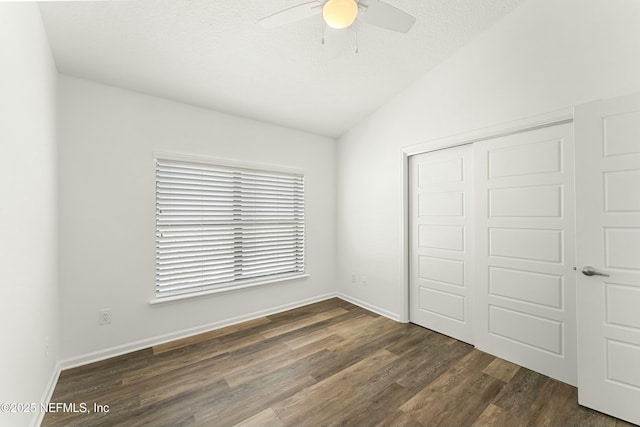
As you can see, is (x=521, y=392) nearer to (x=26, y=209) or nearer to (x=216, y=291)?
(x=216, y=291)

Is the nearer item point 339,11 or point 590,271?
point 339,11

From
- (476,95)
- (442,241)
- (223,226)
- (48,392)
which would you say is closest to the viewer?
(48,392)

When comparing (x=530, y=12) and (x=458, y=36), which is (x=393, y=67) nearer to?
(x=458, y=36)

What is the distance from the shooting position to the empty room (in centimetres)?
173

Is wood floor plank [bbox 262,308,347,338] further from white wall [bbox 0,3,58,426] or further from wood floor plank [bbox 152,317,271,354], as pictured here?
white wall [bbox 0,3,58,426]

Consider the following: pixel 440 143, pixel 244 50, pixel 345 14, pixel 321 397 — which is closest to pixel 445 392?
pixel 321 397

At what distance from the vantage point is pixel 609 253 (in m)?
1.78

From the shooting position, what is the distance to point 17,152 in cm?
139

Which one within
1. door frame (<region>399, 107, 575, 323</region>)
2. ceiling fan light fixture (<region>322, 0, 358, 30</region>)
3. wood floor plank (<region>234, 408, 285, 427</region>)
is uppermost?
ceiling fan light fixture (<region>322, 0, 358, 30</region>)

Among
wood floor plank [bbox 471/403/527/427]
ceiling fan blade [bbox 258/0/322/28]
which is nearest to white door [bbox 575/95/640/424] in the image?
wood floor plank [bbox 471/403/527/427]

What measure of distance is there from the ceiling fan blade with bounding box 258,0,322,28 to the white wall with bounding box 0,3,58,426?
1251mm

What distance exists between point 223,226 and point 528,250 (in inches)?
125

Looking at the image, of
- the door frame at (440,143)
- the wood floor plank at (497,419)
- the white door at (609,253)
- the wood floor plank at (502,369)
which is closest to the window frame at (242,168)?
the door frame at (440,143)

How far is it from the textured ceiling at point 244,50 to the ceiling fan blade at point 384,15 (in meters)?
0.59
